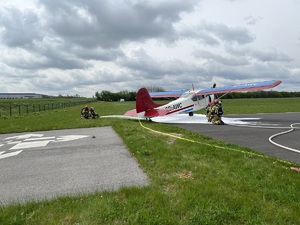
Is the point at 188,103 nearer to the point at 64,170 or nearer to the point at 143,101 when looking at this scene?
the point at 143,101

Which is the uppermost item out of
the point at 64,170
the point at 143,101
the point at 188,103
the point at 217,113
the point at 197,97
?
the point at 197,97

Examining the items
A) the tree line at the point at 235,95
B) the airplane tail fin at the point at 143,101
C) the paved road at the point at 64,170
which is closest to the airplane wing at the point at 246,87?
the airplane tail fin at the point at 143,101

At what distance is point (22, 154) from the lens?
845cm


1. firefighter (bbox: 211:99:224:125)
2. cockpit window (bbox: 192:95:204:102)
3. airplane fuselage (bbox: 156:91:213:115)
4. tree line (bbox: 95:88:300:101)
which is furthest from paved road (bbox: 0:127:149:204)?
tree line (bbox: 95:88:300:101)

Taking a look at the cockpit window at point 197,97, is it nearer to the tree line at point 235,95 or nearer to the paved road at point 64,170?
the paved road at point 64,170

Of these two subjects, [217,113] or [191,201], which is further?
[217,113]

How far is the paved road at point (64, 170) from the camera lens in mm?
4988

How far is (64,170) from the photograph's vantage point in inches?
251

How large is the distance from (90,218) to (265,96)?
12740 cm

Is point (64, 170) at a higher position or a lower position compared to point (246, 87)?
lower

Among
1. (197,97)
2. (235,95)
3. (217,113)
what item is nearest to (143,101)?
(217,113)

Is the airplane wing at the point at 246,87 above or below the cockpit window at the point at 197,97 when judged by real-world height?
above

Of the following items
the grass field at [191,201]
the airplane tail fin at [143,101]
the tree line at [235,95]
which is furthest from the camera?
the tree line at [235,95]

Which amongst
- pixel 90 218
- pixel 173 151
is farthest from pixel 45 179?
pixel 173 151
